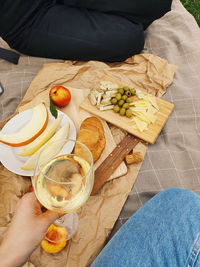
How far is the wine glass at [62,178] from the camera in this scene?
84 centimetres

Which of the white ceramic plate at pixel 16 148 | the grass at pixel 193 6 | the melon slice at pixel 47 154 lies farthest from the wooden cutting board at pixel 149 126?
the grass at pixel 193 6

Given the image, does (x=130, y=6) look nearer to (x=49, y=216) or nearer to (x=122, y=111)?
(x=122, y=111)

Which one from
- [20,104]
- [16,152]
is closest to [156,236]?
[16,152]

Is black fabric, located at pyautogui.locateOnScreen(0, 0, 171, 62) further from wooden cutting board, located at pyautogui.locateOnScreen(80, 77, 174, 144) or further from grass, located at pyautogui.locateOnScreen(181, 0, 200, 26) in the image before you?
grass, located at pyautogui.locateOnScreen(181, 0, 200, 26)

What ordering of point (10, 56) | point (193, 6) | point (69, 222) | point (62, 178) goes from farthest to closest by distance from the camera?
point (193, 6) → point (10, 56) → point (69, 222) → point (62, 178)

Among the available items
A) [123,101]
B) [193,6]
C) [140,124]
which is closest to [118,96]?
[123,101]

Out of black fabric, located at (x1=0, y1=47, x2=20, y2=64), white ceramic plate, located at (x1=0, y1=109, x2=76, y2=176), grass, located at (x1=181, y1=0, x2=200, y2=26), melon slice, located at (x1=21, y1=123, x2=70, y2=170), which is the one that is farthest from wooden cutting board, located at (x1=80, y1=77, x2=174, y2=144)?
grass, located at (x1=181, y1=0, x2=200, y2=26)

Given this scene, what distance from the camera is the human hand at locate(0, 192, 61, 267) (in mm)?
897

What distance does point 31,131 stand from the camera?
4.82 ft

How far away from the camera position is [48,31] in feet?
5.94

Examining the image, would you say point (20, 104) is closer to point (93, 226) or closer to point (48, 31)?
point (48, 31)

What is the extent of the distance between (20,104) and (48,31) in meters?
A: 0.47

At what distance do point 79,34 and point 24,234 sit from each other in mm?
1271

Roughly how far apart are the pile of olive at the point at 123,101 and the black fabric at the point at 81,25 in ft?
1.07
